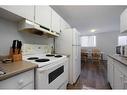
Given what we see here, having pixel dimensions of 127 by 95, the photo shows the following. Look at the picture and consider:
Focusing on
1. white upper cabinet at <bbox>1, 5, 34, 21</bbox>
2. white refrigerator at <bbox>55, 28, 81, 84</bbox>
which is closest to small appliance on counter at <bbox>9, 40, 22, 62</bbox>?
white upper cabinet at <bbox>1, 5, 34, 21</bbox>

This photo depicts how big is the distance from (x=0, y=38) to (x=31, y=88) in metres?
0.80

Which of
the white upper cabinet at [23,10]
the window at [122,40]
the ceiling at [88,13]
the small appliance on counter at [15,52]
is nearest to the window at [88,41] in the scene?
the window at [122,40]

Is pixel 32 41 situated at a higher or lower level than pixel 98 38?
lower

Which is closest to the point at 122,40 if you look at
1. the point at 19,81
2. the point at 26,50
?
the point at 26,50

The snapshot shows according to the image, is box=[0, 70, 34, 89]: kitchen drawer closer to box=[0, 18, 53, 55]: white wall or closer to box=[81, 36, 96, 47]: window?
box=[0, 18, 53, 55]: white wall

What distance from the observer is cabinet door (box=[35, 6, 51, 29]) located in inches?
60.8

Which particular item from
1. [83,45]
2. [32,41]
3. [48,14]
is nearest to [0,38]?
[32,41]

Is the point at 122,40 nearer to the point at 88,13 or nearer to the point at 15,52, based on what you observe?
the point at 88,13

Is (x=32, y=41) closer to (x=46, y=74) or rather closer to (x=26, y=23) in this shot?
(x=26, y=23)

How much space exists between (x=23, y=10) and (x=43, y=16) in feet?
1.54

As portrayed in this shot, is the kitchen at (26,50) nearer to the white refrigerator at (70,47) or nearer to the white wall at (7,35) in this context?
the white wall at (7,35)

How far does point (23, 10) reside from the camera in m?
1.27

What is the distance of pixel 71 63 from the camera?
2.50m

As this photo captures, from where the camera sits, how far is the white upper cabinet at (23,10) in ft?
3.66
